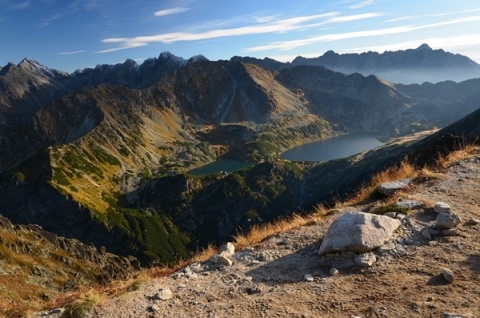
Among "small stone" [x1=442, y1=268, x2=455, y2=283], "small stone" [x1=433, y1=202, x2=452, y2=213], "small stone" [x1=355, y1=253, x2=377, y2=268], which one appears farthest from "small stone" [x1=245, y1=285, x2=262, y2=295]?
"small stone" [x1=433, y1=202, x2=452, y2=213]

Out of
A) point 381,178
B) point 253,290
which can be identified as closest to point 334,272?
point 253,290

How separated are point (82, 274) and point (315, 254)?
142m

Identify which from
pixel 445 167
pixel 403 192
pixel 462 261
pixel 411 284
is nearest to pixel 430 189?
pixel 403 192

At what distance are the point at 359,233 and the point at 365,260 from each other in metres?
1.19

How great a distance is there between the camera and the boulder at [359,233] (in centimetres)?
1428

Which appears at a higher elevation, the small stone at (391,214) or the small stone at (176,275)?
the small stone at (391,214)

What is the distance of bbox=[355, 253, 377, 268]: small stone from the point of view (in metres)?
13.5

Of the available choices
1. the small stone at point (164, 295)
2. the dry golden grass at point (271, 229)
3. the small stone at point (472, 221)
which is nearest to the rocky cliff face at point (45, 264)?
the dry golden grass at point (271, 229)

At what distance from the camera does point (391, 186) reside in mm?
20672

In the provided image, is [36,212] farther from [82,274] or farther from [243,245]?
[243,245]

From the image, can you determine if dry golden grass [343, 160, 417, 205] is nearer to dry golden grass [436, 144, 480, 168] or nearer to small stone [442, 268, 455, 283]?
dry golden grass [436, 144, 480, 168]

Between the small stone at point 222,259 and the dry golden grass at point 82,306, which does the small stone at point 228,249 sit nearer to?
the small stone at point 222,259

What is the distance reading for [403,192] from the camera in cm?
1967

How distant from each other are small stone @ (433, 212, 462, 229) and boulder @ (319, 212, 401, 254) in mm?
1507
